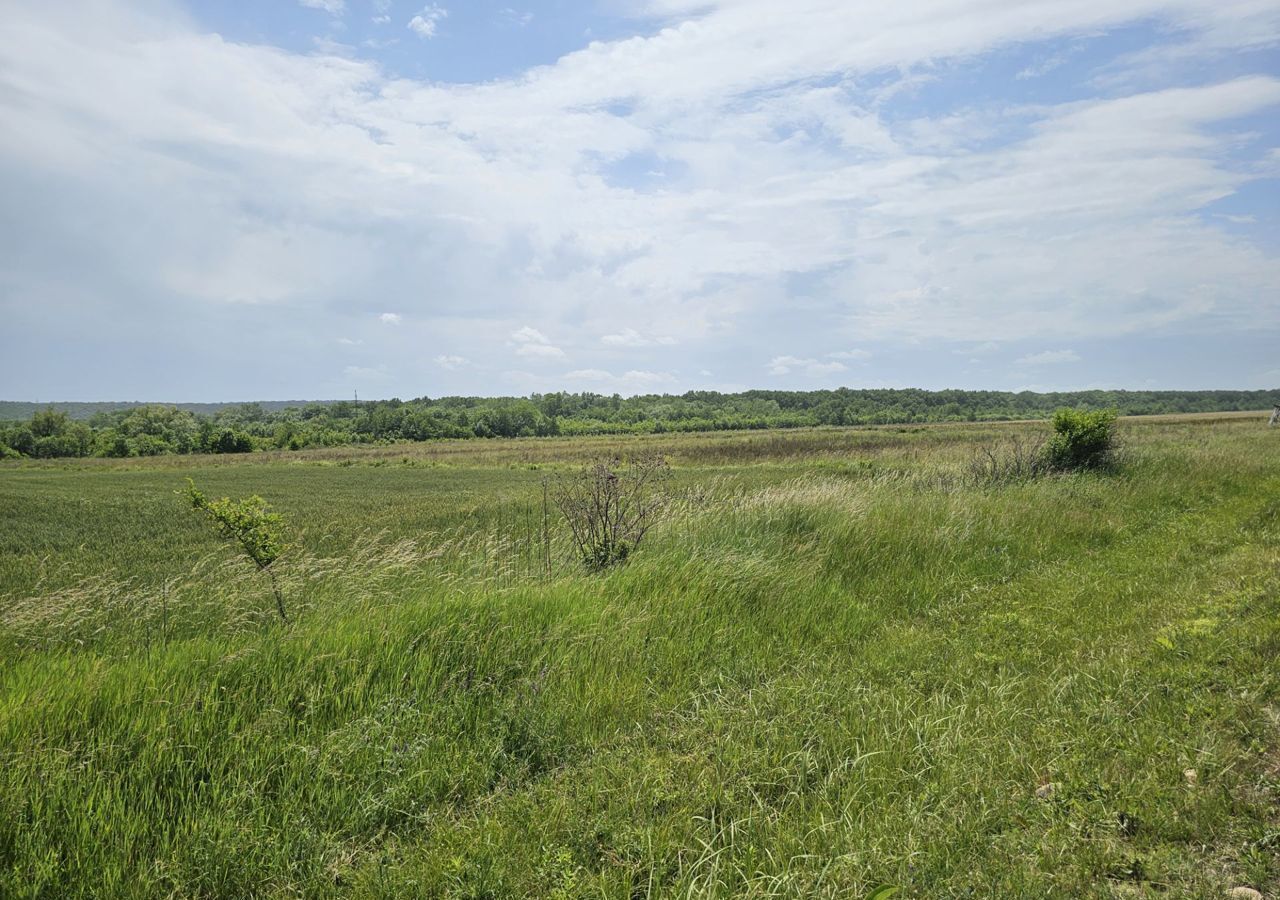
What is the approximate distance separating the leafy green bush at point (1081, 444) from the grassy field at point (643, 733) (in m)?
11.4

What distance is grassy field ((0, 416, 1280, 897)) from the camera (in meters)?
3.16

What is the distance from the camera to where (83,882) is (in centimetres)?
303

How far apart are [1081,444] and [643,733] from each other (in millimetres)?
18437

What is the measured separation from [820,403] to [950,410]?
39.9 metres

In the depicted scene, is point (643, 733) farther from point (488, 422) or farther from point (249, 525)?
point (488, 422)

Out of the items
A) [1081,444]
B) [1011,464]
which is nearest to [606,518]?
[1011,464]

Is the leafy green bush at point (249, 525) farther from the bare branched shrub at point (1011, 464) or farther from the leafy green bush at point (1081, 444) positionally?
the leafy green bush at point (1081, 444)

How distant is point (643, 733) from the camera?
4516 mm

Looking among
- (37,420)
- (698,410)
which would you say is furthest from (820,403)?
(37,420)

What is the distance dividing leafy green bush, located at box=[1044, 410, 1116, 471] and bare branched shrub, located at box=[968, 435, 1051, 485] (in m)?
0.34

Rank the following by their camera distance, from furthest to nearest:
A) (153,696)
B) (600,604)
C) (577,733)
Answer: (600,604) < (577,733) < (153,696)

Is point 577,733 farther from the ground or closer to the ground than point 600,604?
closer to the ground

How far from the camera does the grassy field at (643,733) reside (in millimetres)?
3158

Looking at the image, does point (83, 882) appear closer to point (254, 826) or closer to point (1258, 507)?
point (254, 826)
